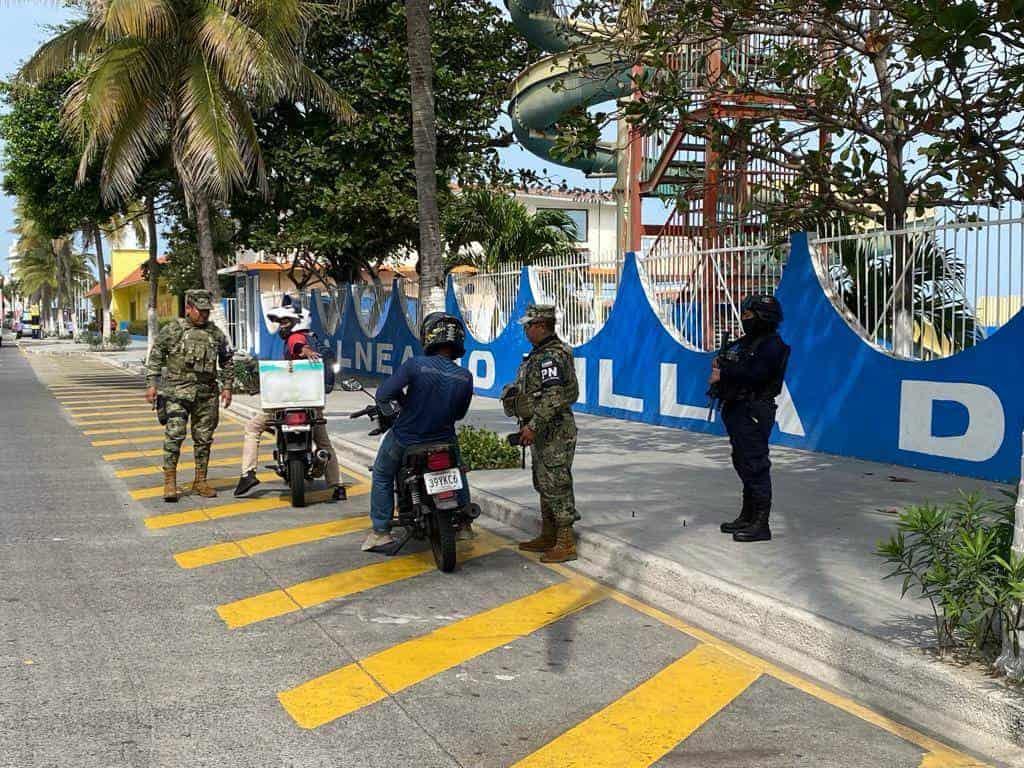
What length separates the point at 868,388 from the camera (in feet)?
33.6

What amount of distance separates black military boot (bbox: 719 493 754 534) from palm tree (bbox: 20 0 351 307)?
12999 millimetres

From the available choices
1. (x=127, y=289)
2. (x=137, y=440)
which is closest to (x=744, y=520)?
(x=137, y=440)

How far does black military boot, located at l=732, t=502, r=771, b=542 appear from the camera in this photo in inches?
268

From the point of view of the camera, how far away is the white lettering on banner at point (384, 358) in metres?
22.2

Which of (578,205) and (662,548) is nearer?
(662,548)

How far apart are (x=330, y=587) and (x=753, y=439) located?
283 cm

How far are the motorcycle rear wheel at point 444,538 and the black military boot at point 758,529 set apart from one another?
1866 mm

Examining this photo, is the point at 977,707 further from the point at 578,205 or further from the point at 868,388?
the point at 578,205

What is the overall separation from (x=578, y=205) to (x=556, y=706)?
146 ft

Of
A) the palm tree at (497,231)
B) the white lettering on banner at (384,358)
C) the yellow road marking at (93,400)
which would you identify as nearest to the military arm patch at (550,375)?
the yellow road marking at (93,400)

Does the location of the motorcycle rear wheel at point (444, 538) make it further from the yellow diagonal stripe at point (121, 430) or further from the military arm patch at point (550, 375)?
the yellow diagonal stripe at point (121, 430)

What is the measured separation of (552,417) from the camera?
21.9ft

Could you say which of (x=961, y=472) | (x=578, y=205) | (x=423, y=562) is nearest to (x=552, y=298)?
(x=961, y=472)

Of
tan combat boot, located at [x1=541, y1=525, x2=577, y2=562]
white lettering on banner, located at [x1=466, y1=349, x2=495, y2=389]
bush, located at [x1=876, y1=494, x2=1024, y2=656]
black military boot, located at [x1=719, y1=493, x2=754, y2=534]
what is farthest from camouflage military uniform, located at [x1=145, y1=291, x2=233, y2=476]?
white lettering on banner, located at [x1=466, y1=349, x2=495, y2=389]
